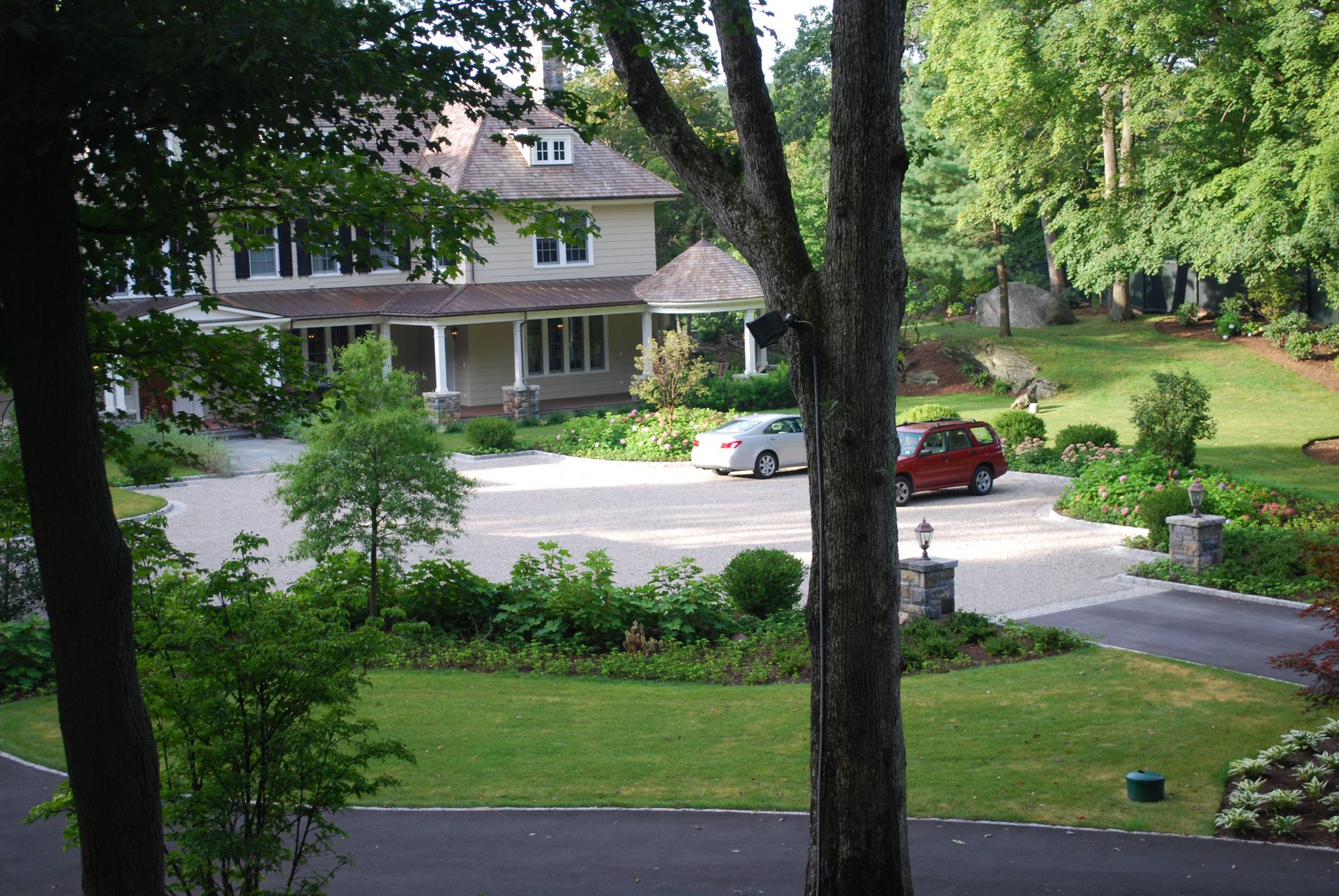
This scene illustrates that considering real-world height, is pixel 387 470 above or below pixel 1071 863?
above

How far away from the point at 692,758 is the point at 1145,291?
1675 inches

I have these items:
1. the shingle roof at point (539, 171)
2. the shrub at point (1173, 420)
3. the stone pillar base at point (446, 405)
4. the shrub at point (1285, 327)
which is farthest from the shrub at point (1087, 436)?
the shingle roof at point (539, 171)

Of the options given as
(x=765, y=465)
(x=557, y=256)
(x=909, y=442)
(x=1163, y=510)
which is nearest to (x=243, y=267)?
(x=557, y=256)

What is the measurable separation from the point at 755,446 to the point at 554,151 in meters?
17.2

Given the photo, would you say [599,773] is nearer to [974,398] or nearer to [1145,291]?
[974,398]

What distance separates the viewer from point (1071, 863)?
7945 millimetres

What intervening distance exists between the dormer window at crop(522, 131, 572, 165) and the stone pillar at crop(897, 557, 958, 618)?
88.1ft

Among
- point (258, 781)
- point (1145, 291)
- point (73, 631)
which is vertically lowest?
point (258, 781)

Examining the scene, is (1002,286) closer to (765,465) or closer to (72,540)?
(765,465)

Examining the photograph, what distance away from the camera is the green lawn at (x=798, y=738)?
365 inches

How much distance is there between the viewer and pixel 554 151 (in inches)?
1535

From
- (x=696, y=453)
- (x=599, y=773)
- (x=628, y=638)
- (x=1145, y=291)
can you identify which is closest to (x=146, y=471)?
(x=696, y=453)

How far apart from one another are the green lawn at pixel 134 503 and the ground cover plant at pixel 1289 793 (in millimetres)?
18516

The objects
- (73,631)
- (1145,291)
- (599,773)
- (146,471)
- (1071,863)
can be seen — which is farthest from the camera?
(1145,291)
